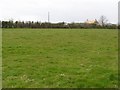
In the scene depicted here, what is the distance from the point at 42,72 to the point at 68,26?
69.1 metres

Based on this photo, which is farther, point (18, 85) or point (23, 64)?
point (23, 64)

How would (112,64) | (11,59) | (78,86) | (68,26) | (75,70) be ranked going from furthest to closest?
(68,26) → (11,59) → (112,64) → (75,70) → (78,86)

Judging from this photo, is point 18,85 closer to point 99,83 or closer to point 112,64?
point 99,83

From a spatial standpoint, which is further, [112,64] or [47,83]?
[112,64]

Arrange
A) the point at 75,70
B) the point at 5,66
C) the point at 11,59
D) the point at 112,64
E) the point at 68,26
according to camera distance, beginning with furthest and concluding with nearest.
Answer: the point at 68,26 < the point at 11,59 < the point at 112,64 < the point at 5,66 < the point at 75,70

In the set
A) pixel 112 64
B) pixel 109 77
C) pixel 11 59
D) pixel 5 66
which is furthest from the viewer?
pixel 11 59

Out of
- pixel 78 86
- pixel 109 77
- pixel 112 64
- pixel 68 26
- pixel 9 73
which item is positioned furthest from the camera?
pixel 68 26

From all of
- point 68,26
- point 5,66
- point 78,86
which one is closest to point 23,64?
point 5,66

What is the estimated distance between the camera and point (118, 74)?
460 inches

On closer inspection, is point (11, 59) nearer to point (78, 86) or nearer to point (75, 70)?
point (75, 70)

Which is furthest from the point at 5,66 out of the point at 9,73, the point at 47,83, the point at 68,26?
the point at 68,26

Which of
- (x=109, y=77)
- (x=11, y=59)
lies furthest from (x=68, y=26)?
(x=109, y=77)

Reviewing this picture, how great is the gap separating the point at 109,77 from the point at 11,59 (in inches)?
266

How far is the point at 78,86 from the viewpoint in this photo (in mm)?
9805
